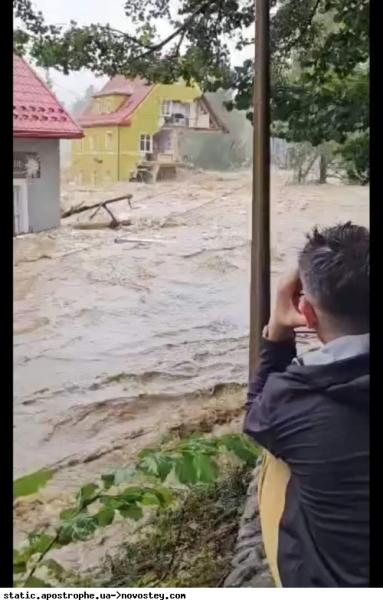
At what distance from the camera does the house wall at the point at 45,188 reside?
4.14 feet

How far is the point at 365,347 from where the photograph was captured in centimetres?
126

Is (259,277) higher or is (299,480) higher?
(259,277)

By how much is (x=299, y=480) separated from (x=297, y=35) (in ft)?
2.51

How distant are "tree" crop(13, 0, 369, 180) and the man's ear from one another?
25 centimetres

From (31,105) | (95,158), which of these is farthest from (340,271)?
(31,105)

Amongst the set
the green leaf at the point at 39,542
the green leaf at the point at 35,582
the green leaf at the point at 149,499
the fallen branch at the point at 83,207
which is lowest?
the green leaf at the point at 35,582

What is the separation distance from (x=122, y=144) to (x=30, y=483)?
0.61 m

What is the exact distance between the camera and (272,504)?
1.25 m

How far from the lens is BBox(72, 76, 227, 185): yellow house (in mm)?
1286

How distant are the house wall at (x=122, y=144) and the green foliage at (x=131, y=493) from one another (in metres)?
0.49

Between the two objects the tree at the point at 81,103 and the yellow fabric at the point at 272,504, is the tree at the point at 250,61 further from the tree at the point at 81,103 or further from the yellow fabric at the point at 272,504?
the yellow fabric at the point at 272,504

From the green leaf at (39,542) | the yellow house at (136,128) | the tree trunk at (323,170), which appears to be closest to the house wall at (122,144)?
the yellow house at (136,128)

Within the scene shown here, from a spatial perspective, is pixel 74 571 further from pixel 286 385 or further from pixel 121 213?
pixel 121 213
